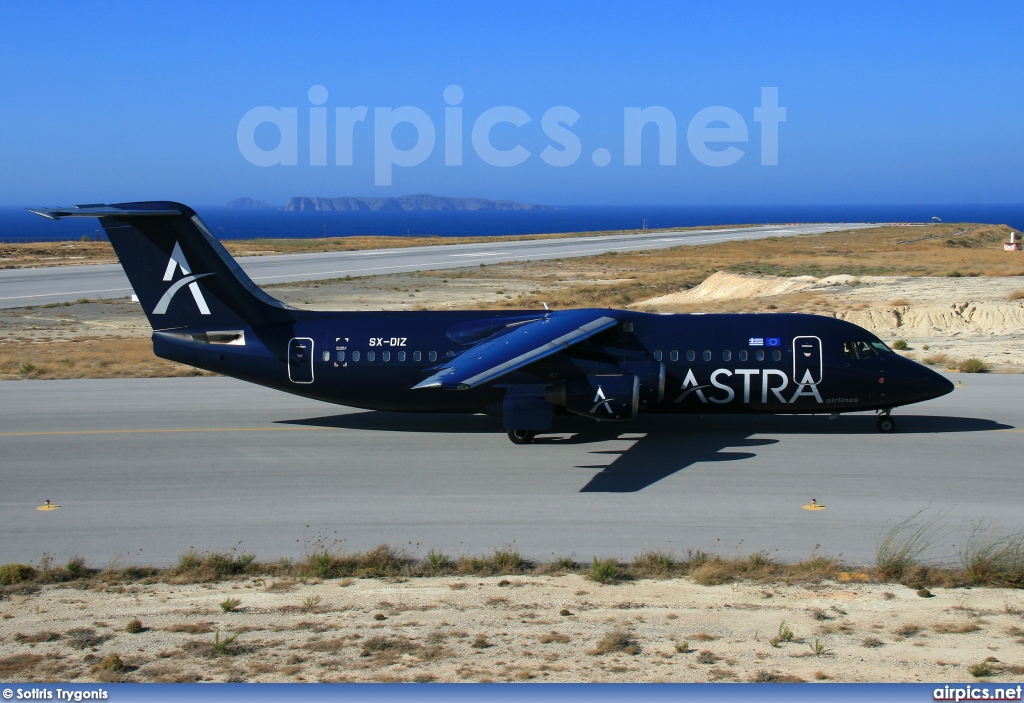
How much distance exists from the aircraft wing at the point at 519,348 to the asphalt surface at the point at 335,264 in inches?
1780

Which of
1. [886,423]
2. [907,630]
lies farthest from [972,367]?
[907,630]

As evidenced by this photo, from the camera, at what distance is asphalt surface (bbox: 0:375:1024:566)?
1622 cm

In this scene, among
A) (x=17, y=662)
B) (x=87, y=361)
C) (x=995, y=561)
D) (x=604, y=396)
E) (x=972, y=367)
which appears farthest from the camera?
(x=87, y=361)

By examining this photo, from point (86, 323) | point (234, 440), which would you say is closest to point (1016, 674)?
point (234, 440)

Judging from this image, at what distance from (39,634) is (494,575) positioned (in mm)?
6421

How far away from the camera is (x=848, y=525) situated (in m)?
16.6

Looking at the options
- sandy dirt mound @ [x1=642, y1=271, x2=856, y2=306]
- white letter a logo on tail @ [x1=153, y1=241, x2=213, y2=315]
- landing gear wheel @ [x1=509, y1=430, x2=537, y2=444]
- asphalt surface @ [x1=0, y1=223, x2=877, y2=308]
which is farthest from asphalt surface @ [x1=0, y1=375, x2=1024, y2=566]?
asphalt surface @ [x1=0, y1=223, x2=877, y2=308]

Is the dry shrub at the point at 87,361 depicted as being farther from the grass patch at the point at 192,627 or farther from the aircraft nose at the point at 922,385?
the aircraft nose at the point at 922,385

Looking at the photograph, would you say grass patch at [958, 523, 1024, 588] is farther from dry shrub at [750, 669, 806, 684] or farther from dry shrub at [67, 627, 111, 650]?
dry shrub at [67, 627, 111, 650]

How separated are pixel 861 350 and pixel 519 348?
8.93m

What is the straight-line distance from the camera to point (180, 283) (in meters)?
23.8

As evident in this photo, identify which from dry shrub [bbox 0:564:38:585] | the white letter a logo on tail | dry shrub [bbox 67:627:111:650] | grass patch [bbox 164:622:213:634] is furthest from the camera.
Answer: the white letter a logo on tail

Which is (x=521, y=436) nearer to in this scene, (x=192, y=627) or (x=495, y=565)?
(x=495, y=565)

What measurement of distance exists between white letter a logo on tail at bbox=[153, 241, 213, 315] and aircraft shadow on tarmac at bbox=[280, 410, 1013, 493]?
3.98 m
